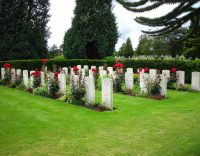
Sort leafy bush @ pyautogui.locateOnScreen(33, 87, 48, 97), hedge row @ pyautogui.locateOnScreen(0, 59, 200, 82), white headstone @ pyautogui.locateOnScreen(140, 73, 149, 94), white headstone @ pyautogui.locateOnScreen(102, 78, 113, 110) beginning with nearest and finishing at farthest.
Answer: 1. white headstone @ pyautogui.locateOnScreen(102, 78, 113, 110)
2. white headstone @ pyautogui.locateOnScreen(140, 73, 149, 94)
3. leafy bush @ pyautogui.locateOnScreen(33, 87, 48, 97)
4. hedge row @ pyautogui.locateOnScreen(0, 59, 200, 82)

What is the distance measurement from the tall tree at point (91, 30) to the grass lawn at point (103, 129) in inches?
842

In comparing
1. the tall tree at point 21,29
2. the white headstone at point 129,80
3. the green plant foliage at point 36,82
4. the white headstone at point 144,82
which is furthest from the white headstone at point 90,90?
the tall tree at point 21,29

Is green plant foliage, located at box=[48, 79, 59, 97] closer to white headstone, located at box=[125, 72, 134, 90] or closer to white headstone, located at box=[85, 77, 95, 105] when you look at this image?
white headstone, located at box=[85, 77, 95, 105]

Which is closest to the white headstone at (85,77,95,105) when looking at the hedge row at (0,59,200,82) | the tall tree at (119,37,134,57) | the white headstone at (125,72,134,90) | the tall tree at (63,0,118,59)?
the white headstone at (125,72,134,90)

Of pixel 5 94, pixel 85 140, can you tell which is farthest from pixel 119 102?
pixel 5 94

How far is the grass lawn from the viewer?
19.0 ft

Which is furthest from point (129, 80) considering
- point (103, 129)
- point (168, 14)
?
point (168, 14)

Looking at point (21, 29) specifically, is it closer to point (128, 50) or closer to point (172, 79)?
point (172, 79)

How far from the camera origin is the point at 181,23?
171 inches

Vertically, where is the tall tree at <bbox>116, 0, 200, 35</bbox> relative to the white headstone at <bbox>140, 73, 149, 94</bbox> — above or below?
above

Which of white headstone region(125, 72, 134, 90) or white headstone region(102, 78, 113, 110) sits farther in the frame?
white headstone region(125, 72, 134, 90)

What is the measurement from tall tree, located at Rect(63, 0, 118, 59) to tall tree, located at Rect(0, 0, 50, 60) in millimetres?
3439

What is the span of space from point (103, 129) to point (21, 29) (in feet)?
85.6

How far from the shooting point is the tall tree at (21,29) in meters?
30.4
